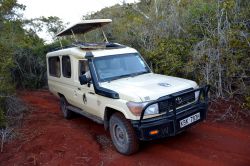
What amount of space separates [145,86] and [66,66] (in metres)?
2.70

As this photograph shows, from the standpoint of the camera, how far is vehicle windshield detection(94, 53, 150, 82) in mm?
5641

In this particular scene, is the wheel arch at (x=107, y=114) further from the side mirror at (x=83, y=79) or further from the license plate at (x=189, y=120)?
the license plate at (x=189, y=120)

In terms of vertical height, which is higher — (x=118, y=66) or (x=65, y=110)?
(x=118, y=66)

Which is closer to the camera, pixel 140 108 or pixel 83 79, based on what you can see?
pixel 140 108

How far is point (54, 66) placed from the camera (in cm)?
786

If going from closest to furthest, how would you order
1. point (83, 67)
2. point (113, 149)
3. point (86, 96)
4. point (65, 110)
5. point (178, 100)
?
point (178, 100) → point (113, 149) → point (86, 96) → point (83, 67) → point (65, 110)

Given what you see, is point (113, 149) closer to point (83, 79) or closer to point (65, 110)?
point (83, 79)

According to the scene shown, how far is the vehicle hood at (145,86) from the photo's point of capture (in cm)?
452

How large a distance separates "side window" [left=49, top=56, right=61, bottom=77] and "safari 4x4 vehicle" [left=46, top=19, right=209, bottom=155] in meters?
0.65

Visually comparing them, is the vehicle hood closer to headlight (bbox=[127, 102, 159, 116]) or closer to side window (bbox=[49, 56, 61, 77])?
headlight (bbox=[127, 102, 159, 116])

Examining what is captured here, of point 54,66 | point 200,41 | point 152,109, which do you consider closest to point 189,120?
point 152,109

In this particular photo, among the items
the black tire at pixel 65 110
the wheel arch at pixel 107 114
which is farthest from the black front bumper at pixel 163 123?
the black tire at pixel 65 110

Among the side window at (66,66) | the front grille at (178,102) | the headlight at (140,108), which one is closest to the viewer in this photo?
the headlight at (140,108)

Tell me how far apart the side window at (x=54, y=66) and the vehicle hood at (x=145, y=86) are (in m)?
2.53
